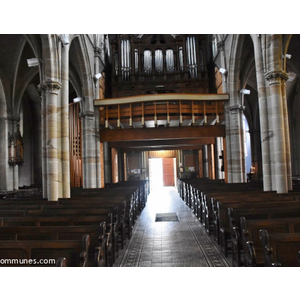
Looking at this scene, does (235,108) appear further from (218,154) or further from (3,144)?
(3,144)

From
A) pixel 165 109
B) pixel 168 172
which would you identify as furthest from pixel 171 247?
pixel 168 172

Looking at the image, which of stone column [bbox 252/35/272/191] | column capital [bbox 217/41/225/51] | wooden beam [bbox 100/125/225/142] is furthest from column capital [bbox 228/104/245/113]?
stone column [bbox 252/35/272/191]

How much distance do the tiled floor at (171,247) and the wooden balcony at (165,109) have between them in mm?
5074

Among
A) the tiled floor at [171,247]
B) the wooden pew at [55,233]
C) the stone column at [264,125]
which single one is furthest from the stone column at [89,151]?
the wooden pew at [55,233]

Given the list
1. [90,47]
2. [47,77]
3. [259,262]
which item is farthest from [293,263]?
[90,47]

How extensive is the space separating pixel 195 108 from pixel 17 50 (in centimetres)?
788

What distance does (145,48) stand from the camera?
17578 millimetres

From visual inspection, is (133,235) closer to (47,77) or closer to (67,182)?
(67,182)

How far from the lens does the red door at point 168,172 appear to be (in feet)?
82.1

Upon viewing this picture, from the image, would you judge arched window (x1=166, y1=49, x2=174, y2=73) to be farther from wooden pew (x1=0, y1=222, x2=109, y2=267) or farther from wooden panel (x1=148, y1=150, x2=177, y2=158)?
wooden pew (x1=0, y1=222, x2=109, y2=267)

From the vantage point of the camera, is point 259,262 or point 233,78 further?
point 233,78

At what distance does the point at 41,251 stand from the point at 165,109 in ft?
31.8

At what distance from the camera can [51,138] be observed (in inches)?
294

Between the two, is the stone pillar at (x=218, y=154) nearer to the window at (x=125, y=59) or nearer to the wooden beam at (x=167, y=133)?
the wooden beam at (x=167, y=133)
